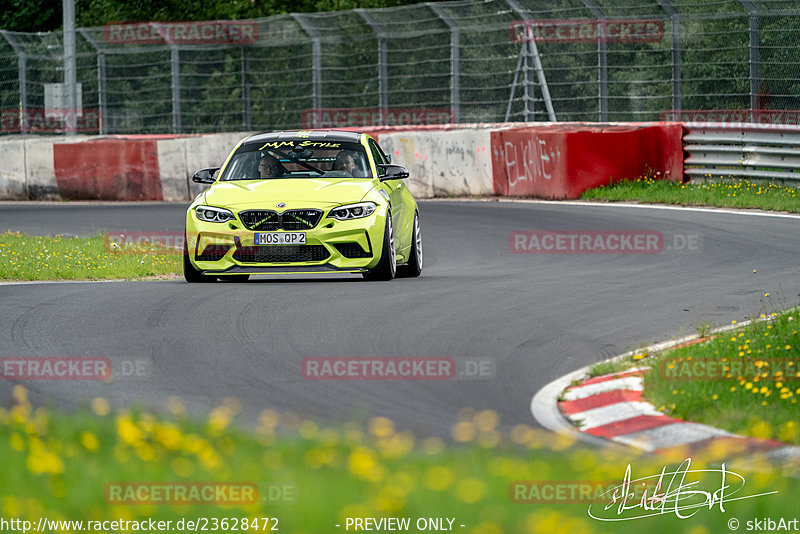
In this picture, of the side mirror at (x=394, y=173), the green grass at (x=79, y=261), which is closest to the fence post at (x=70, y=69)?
the green grass at (x=79, y=261)

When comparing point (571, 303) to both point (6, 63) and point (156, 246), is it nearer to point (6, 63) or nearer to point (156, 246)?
point (156, 246)

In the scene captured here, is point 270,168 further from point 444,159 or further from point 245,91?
point 245,91

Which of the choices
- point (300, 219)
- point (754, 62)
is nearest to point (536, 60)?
point (754, 62)

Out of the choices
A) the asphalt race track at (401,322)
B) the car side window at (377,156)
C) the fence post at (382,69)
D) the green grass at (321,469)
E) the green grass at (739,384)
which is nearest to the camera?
the green grass at (321,469)

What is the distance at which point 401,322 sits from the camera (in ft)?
35.0

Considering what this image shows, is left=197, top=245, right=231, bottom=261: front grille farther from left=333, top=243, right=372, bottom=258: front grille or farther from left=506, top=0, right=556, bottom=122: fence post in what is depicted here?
left=506, top=0, right=556, bottom=122: fence post

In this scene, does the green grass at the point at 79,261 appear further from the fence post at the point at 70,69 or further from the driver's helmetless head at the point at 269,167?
the fence post at the point at 70,69

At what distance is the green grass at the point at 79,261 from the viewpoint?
15.0 metres

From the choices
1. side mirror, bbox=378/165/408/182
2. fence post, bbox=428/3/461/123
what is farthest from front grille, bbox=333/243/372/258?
fence post, bbox=428/3/461/123

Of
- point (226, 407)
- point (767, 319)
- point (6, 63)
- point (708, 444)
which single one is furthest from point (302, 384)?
point (6, 63)

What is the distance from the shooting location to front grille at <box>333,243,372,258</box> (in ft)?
42.3

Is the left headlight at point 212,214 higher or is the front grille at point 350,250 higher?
the left headlight at point 212,214
